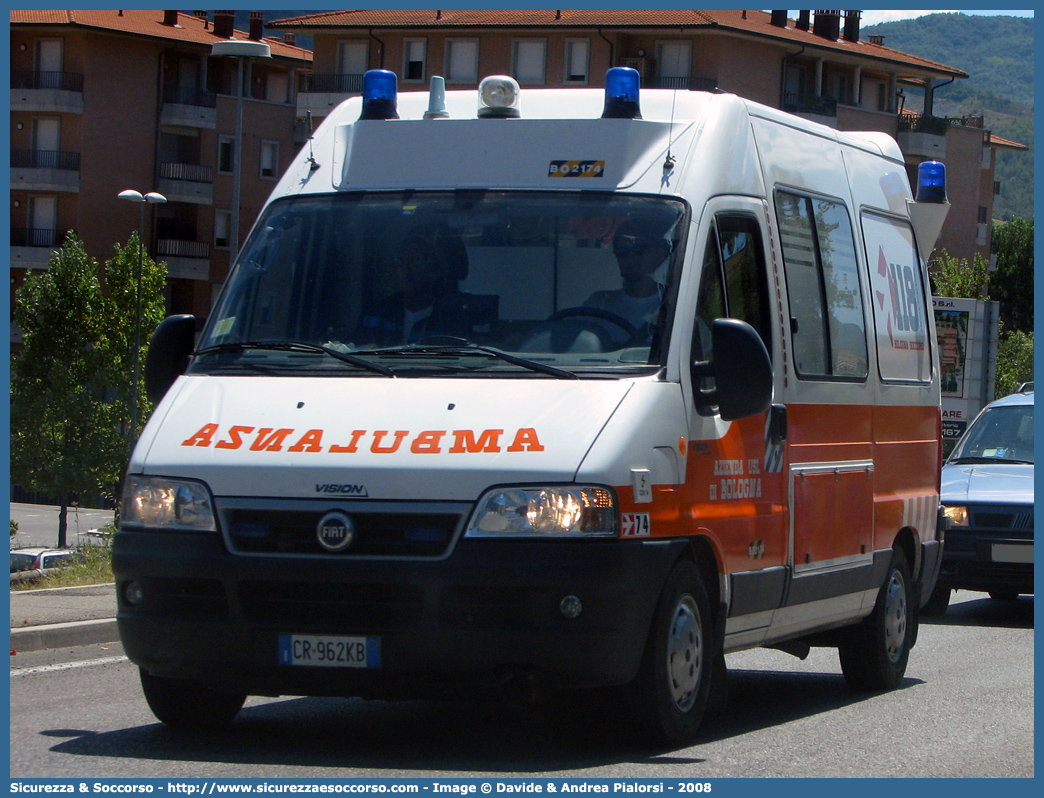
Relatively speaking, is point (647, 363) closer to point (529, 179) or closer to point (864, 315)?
point (529, 179)

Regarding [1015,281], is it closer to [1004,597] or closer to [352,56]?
[352,56]

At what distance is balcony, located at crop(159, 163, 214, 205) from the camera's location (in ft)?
236

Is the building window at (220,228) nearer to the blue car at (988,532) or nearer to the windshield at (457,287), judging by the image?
the blue car at (988,532)

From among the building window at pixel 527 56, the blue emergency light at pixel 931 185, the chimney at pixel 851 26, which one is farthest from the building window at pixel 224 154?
the blue emergency light at pixel 931 185

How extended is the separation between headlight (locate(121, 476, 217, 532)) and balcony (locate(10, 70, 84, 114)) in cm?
6583

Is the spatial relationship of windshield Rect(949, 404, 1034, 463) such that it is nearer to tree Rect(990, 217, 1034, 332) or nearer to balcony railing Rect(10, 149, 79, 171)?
balcony railing Rect(10, 149, 79, 171)

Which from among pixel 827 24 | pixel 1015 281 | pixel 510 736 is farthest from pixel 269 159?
pixel 510 736

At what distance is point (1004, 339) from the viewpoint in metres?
84.6

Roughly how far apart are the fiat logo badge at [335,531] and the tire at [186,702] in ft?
3.79

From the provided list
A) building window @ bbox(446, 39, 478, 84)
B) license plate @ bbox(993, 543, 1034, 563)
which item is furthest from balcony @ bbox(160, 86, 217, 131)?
license plate @ bbox(993, 543, 1034, 563)

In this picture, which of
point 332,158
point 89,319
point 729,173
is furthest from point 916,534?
point 89,319

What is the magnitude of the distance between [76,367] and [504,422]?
5443 cm

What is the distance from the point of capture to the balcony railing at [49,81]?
70812 millimetres

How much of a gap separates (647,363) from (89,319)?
53930 millimetres
